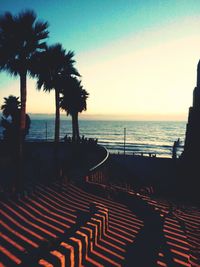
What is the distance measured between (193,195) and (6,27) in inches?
566

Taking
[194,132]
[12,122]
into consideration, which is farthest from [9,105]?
[194,132]

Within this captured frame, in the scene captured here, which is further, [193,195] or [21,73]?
[21,73]

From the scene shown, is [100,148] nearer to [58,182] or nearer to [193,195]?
[193,195]

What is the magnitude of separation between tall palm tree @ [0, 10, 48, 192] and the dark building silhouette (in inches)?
384

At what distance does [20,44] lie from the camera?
51.8 feet

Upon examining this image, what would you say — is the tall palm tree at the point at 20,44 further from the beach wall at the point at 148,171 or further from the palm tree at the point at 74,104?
the palm tree at the point at 74,104

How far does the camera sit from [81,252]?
542 cm

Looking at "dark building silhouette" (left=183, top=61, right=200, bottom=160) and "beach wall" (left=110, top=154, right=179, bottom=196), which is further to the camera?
"beach wall" (left=110, top=154, right=179, bottom=196)

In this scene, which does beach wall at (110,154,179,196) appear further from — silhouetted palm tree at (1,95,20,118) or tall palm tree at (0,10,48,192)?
silhouetted palm tree at (1,95,20,118)

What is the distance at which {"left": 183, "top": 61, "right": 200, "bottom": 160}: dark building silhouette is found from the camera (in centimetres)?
1497

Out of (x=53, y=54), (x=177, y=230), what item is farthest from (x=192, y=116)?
(x=53, y=54)

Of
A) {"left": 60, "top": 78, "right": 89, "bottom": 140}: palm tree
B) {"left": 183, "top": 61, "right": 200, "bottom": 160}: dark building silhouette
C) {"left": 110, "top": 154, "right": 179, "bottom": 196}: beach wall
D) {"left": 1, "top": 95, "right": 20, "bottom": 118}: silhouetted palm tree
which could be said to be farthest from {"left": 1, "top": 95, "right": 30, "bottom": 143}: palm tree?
{"left": 183, "top": 61, "right": 200, "bottom": 160}: dark building silhouette

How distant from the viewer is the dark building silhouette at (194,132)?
14969 mm

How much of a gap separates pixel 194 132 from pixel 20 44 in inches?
457
